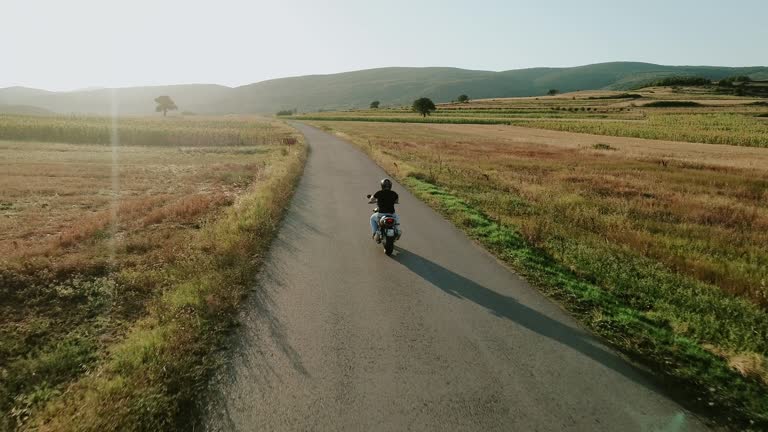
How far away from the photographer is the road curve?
4199 mm

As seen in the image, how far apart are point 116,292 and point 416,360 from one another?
5619 mm

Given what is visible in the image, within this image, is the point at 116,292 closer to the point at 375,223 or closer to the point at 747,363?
the point at 375,223

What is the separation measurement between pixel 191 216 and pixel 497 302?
10076 millimetres

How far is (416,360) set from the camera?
519 cm

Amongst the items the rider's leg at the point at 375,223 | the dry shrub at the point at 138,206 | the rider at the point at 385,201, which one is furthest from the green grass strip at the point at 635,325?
the dry shrub at the point at 138,206

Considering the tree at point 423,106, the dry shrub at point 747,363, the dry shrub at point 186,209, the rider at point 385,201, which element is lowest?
the dry shrub at point 747,363

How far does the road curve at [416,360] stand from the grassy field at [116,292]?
2.13ft

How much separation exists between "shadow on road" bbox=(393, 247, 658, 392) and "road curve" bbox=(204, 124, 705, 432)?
0.02 metres

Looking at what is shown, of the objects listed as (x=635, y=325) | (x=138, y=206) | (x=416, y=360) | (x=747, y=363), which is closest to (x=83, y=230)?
(x=138, y=206)

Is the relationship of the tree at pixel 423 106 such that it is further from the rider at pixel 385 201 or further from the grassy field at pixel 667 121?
the rider at pixel 385 201

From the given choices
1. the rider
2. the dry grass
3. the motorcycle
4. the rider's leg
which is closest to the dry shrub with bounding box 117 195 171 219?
the rider's leg

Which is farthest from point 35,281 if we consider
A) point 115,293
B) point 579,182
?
point 579,182

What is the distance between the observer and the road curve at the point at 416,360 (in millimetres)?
4199

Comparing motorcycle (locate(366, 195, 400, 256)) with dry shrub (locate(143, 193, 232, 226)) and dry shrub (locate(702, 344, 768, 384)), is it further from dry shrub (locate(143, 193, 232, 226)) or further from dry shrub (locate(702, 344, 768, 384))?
dry shrub (locate(143, 193, 232, 226))
